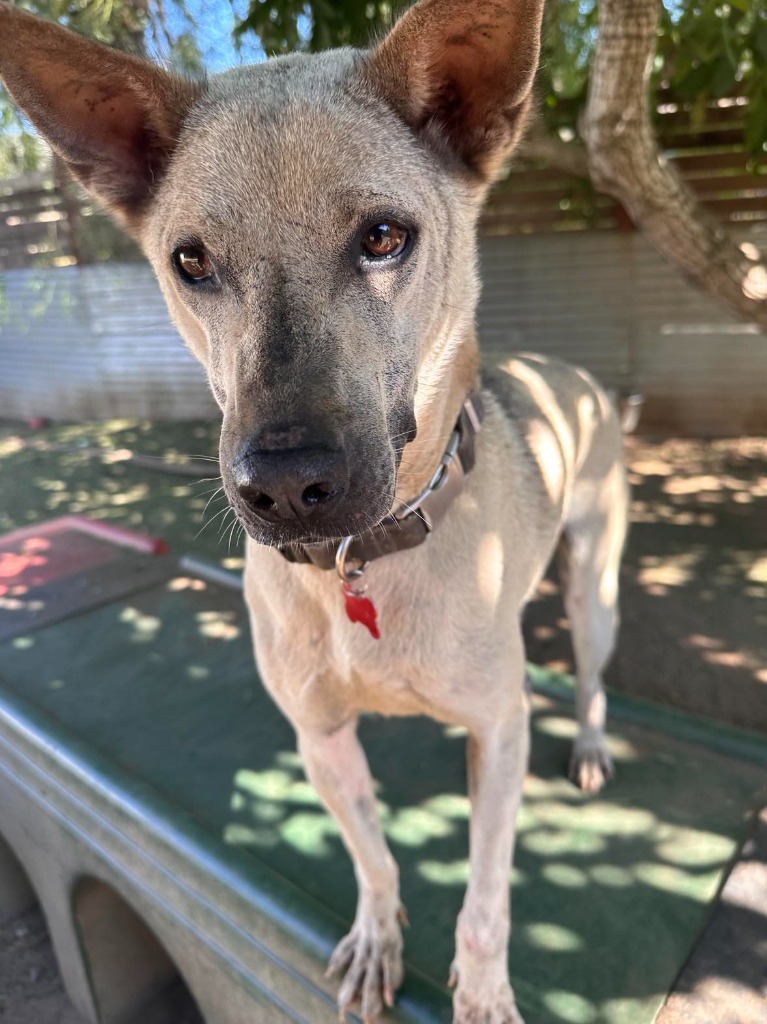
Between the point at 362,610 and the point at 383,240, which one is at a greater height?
the point at 383,240

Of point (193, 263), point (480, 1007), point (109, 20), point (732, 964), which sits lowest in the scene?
point (732, 964)

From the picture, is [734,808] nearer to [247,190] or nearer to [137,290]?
[247,190]

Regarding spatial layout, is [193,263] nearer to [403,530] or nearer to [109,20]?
[403,530]

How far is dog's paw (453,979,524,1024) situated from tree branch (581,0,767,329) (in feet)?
10.2

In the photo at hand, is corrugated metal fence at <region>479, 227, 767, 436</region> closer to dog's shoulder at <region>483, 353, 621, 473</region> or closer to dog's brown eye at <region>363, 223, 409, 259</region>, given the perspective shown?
dog's shoulder at <region>483, 353, 621, 473</region>

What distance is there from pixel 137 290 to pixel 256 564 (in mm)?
8723

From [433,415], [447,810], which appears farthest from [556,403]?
[447,810]

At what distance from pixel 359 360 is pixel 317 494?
0.27 m

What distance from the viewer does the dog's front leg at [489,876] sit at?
1782mm

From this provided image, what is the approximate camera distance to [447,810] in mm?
2646

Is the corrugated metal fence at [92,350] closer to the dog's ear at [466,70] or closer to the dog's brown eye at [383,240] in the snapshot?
the dog's ear at [466,70]

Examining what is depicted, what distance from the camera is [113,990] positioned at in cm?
331

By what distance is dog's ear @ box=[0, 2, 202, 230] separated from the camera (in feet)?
4.39

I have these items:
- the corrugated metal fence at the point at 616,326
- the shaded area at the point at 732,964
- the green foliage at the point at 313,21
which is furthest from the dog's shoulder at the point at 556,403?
the corrugated metal fence at the point at 616,326
